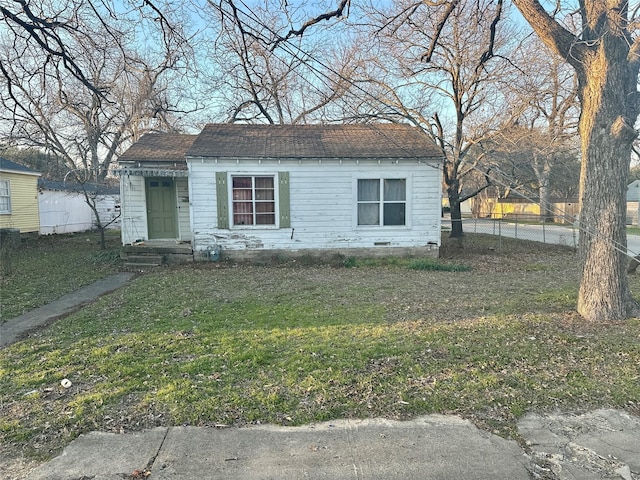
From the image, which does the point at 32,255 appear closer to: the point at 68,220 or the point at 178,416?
the point at 68,220

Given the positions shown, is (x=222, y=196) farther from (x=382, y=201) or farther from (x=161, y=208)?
(x=382, y=201)

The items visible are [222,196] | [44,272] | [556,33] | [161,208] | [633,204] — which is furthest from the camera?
[633,204]

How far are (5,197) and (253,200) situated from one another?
40.8 feet

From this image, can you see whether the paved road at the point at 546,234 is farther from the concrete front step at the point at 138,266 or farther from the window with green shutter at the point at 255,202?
the concrete front step at the point at 138,266

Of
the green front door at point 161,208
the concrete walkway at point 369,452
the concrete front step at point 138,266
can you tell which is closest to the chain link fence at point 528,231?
the concrete walkway at point 369,452

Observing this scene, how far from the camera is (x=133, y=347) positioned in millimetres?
4348

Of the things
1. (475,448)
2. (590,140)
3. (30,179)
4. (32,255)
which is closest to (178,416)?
(475,448)

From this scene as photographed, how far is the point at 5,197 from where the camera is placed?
1623 centimetres

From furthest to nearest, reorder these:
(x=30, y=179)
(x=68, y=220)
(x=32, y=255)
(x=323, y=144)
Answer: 1. (x=68, y=220)
2. (x=30, y=179)
3. (x=32, y=255)
4. (x=323, y=144)

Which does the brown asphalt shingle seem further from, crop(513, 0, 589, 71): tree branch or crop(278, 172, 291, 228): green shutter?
crop(513, 0, 589, 71): tree branch

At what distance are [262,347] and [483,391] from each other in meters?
2.25

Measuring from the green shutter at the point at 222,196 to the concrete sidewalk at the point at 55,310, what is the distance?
9.46ft

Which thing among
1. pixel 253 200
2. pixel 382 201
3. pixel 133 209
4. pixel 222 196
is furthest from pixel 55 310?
pixel 382 201

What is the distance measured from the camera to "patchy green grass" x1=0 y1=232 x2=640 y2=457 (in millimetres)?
3000
